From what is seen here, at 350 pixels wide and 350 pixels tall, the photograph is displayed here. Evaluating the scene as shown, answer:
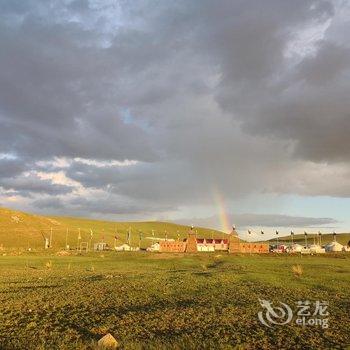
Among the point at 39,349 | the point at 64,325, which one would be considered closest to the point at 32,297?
the point at 64,325

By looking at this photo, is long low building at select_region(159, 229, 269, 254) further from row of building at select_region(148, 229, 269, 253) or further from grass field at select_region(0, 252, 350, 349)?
grass field at select_region(0, 252, 350, 349)

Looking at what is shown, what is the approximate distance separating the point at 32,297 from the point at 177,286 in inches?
329

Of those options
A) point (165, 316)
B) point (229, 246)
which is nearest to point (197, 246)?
point (229, 246)

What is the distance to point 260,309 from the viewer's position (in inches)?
741

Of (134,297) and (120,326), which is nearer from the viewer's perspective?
(120,326)

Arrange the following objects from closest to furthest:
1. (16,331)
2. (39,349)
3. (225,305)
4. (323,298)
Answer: (39,349), (16,331), (225,305), (323,298)

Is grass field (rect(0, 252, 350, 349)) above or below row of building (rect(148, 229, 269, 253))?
below

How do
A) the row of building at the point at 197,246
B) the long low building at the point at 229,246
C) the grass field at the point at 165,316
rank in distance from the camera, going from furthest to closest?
the long low building at the point at 229,246 → the row of building at the point at 197,246 → the grass field at the point at 165,316

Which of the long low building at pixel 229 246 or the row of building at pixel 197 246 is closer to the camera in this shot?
the row of building at pixel 197 246

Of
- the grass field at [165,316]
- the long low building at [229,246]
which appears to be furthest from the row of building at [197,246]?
the grass field at [165,316]

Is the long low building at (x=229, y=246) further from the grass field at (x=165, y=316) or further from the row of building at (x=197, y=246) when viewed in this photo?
the grass field at (x=165, y=316)

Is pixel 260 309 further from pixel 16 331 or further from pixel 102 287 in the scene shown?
pixel 102 287

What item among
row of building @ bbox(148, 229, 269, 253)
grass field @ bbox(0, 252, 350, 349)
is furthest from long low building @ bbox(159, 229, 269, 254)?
grass field @ bbox(0, 252, 350, 349)

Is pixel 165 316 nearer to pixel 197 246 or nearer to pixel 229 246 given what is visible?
pixel 229 246
